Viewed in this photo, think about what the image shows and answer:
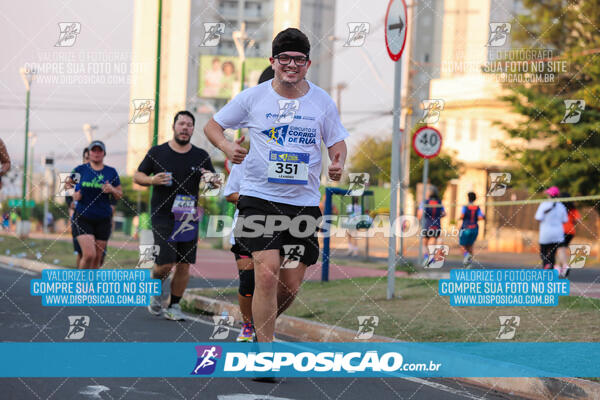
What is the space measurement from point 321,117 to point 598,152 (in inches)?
836

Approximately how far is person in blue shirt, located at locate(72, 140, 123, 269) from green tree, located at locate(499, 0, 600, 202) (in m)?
17.3

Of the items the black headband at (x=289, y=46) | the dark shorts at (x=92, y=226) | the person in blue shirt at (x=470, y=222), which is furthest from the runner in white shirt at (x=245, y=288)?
the person in blue shirt at (x=470, y=222)

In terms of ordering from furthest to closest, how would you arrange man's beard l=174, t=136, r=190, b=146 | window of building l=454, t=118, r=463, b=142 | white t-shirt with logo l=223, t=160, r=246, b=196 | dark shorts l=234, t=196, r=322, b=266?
window of building l=454, t=118, r=463, b=142, man's beard l=174, t=136, r=190, b=146, white t-shirt with logo l=223, t=160, r=246, b=196, dark shorts l=234, t=196, r=322, b=266

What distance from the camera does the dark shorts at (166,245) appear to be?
27.9 ft

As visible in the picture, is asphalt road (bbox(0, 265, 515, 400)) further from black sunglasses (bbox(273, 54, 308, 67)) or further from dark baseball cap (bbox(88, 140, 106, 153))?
dark baseball cap (bbox(88, 140, 106, 153))

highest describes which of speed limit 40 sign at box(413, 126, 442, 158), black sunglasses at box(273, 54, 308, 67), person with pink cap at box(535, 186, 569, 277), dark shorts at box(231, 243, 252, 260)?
black sunglasses at box(273, 54, 308, 67)

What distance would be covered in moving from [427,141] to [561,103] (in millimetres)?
12913

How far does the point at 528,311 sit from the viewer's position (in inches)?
336

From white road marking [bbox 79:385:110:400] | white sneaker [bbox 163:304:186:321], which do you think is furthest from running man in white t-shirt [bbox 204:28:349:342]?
white sneaker [bbox 163:304:186:321]

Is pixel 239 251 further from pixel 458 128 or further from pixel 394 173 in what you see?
pixel 458 128

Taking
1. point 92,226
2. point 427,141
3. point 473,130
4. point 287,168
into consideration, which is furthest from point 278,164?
point 473,130

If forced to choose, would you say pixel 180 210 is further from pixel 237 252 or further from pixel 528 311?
pixel 528 311

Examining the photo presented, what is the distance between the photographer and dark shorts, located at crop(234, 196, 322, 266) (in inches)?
209

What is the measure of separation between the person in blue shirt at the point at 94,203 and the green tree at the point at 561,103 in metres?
17.3
